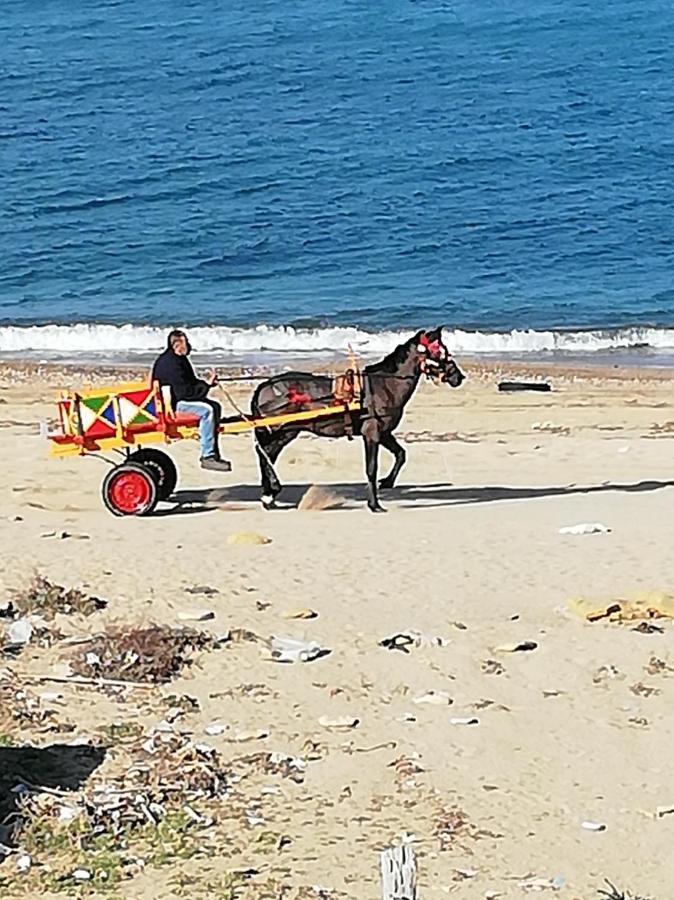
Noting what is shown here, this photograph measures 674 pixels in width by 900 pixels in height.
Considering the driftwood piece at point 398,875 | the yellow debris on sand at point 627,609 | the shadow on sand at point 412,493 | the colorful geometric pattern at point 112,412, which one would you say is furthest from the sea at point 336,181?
the driftwood piece at point 398,875

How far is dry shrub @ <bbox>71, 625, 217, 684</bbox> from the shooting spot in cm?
1028

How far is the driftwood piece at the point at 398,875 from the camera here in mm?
6027

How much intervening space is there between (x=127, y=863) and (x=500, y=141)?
35.3 metres

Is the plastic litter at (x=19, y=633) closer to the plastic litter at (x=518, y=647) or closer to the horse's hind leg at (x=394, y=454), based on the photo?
the plastic litter at (x=518, y=647)

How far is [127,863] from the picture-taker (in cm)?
791

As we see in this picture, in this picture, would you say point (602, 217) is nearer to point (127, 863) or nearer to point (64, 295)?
point (64, 295)

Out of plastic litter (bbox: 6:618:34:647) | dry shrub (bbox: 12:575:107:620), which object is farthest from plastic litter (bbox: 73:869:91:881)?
dry shrub (bbox: 12:575:107:620)

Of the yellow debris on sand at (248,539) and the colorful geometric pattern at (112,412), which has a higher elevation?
the colorful geometric pattern at (112,412)

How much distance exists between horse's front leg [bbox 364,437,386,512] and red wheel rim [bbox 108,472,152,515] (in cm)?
180

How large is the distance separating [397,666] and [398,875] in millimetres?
4556

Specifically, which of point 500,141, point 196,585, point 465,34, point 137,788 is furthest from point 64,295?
point 465,34

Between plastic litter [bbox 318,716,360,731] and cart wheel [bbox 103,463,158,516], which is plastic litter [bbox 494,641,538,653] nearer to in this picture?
plastic litter [bbox 318,716,360,731]

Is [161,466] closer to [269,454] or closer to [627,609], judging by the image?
[269,454]

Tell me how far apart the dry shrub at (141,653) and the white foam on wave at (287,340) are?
16986 mm
